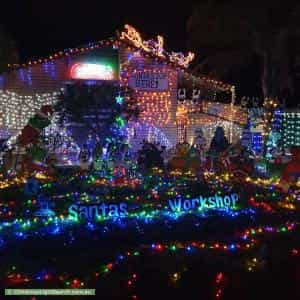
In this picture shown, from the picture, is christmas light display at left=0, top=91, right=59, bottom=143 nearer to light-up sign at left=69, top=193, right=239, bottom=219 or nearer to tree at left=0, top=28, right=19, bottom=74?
tree at left=0, top=28, right=19, bottom=74

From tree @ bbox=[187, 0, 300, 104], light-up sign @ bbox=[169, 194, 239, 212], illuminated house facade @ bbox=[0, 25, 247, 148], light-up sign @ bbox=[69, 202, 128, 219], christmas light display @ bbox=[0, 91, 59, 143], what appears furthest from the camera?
tree @ bbox=[187, 0, 300, 104]

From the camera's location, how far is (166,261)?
20.3ft

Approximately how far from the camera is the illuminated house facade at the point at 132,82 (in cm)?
1814

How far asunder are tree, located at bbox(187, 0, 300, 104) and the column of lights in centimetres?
119

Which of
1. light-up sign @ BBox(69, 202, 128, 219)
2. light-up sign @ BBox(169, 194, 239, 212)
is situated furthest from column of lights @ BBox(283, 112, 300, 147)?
light-up sign @ BBox(69, 202, 128, 219)

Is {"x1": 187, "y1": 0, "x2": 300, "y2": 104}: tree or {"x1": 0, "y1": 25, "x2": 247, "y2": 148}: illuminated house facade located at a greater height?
{"x1": 187, "y1": 0, "x2": 300, "y2": 104}: tree

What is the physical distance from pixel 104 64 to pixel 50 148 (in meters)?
3.58

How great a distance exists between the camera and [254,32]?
22.3m

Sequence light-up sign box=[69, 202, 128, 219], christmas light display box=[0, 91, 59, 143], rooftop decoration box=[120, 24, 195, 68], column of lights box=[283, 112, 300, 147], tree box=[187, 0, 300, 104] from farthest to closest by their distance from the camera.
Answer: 1. column of lights box=[283, 112, 300, 147]
2. tree box=[187, 0, 300, 104]
3. rooftop decoration box=[120, 24, 195, 68]
4. christmas light display box=[0, 91, 59, 143]
5. light-up sign box=[69, 202, 128, 219]

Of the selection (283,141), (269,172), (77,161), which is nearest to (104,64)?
(77,161)

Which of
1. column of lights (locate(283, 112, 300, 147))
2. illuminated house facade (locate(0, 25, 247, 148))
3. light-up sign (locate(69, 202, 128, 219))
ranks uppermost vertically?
illuminated house facade (locate(0, 25, 247, 148))

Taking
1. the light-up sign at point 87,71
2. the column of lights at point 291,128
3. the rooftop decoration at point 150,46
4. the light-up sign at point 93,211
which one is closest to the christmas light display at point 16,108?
the light-up sign at point 87,71

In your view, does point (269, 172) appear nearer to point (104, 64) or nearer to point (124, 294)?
point (104, 64)

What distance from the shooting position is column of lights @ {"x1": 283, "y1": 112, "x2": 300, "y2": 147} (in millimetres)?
23125
